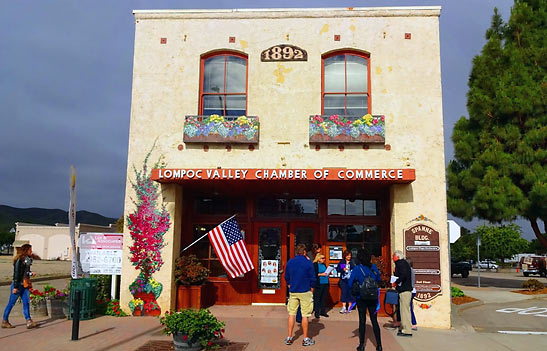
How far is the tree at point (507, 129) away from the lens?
21.2 m

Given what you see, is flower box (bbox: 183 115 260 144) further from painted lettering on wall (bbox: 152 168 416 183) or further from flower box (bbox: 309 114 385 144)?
flower box (bbox: 309 114 385 144)

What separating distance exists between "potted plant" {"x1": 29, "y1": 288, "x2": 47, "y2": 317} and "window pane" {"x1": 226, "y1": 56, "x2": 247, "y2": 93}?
22.7 feet

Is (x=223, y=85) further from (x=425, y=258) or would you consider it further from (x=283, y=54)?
(x=425, y=258)

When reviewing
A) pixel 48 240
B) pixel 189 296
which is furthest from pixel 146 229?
pixel 48 240

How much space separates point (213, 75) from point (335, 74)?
127 inches

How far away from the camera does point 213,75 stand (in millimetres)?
12492

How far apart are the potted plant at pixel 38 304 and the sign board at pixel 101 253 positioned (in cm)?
115

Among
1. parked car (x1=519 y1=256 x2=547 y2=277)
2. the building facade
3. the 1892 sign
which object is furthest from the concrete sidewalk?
parked car (x1=519 y1=256 x2=547 y2=277)

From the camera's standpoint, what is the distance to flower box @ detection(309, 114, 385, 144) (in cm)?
1146

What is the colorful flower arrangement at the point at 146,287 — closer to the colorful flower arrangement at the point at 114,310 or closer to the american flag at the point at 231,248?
the colorful flower arrangement at the point at 114,310

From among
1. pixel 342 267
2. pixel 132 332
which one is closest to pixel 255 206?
pixel 342 267

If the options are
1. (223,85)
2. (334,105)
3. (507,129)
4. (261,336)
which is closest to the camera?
(261,336)

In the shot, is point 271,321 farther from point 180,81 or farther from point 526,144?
point 526,144

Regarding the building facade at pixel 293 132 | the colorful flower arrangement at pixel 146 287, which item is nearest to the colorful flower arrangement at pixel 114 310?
the building facade at pixel 293 132
